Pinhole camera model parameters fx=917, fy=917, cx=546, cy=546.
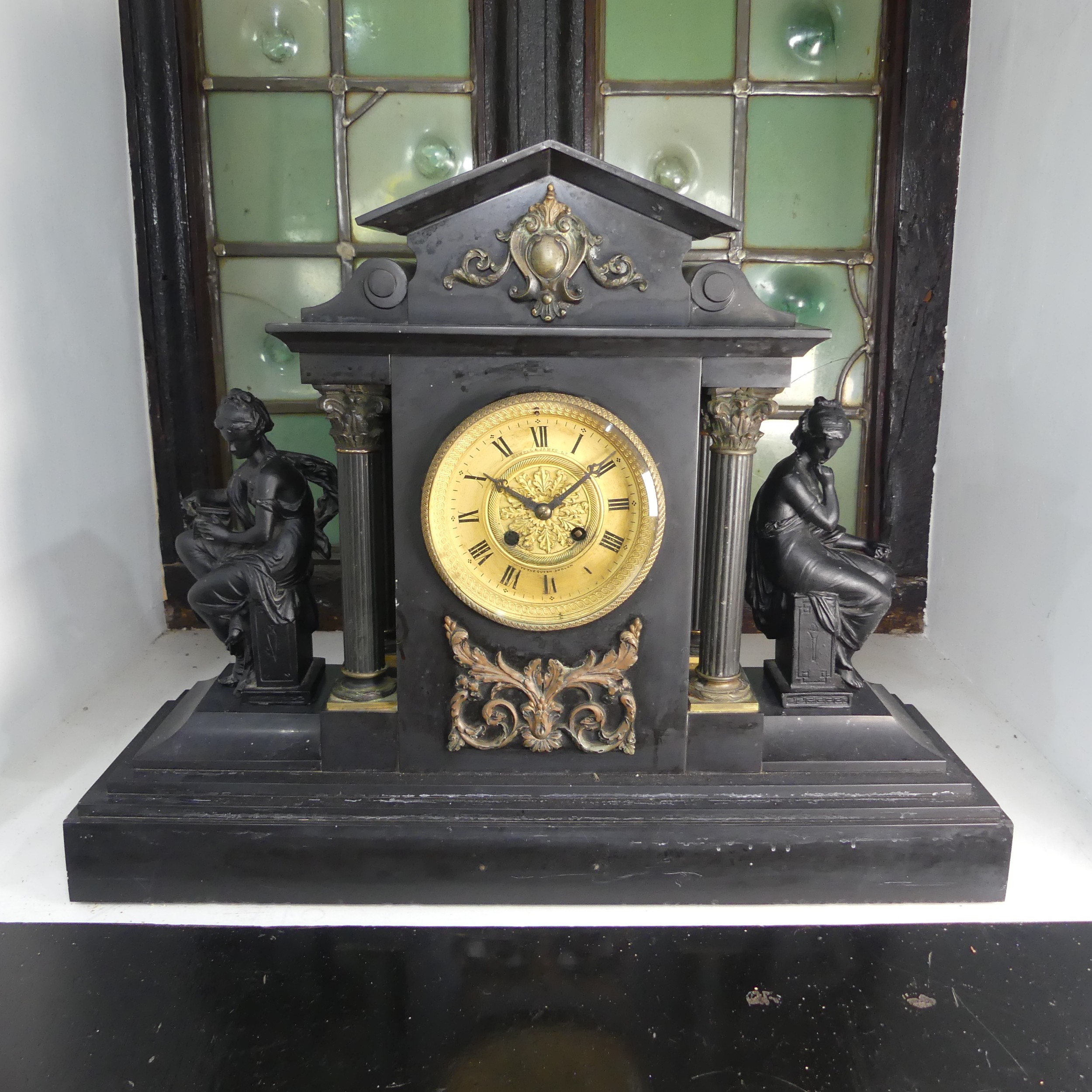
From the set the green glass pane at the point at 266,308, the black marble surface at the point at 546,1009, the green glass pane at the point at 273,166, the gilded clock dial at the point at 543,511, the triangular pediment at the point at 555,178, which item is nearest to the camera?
the black marble surface at the point at 546,1009

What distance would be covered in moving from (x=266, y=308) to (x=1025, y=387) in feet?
9.36

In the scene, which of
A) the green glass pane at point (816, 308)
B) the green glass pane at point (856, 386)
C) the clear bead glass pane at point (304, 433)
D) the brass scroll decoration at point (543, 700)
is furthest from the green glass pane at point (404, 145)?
the brass scroll decoration at point (543, 700)

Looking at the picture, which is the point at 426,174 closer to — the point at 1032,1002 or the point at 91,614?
the point at 91,614

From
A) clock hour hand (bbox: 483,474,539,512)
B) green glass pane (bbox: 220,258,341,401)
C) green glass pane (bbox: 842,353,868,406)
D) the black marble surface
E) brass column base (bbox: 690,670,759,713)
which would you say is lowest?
the black marble surface

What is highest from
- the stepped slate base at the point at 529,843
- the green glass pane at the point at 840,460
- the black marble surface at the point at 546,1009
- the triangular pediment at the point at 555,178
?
the triangular pediment at the point at 555,178

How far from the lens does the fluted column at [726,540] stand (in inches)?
85.0

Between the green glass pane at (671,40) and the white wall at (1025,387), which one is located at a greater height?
the green glass pane at (671,40)

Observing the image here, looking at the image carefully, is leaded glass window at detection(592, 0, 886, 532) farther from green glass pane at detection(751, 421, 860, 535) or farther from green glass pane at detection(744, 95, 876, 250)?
green glass pane at detection(751, 421, 860, 535)

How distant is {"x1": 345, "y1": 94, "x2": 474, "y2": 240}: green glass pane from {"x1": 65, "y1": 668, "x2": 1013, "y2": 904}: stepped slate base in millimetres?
2324

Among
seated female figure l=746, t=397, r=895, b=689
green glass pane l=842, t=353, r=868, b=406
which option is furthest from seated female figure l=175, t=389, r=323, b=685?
green glass pane l=842, t=353, r=868, b=406

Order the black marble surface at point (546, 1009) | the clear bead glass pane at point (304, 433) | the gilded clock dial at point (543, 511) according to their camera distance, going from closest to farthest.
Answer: the black marble surface at point (546, 1009) → the gilded clock dial at point (543, 511) → the clear bead glass pane at point (304, 433)

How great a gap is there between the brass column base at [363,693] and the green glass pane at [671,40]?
8.54 ft

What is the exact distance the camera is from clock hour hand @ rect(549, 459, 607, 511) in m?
2.12

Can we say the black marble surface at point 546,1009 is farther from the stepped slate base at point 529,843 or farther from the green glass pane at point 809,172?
the green glass pane at point 809,172
